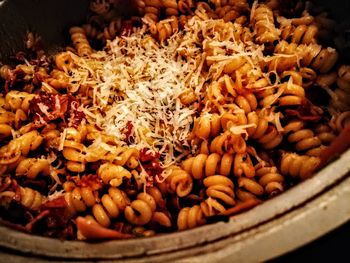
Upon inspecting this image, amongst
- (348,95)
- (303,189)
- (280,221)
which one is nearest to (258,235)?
(280,221)

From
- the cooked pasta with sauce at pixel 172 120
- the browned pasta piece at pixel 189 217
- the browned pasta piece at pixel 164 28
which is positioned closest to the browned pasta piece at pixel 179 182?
the cooked pasta with sauce at pixel 172 120

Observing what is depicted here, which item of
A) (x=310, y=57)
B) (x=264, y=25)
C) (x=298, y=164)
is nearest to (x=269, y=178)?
(x=298, y=164)

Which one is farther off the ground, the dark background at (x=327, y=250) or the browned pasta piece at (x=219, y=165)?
the dark background at (x=327, y=250)

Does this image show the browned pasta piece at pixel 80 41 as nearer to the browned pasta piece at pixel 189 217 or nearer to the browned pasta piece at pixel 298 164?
the browned pasta piece at pixel 189 217

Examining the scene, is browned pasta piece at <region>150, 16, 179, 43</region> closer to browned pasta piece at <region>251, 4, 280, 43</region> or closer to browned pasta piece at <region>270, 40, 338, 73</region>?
browned pasta piece at <region>251, 4, 280, 43</region>

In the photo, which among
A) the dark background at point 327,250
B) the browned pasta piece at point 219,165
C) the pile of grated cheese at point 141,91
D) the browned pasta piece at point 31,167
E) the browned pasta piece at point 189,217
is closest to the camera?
the dark background at point 327,250

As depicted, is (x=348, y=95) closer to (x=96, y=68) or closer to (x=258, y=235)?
(x=258, y=235)

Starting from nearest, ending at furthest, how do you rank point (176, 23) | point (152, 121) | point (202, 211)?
1. point (202, 211)
2. point (152, 121)
3. point (176, 23)
